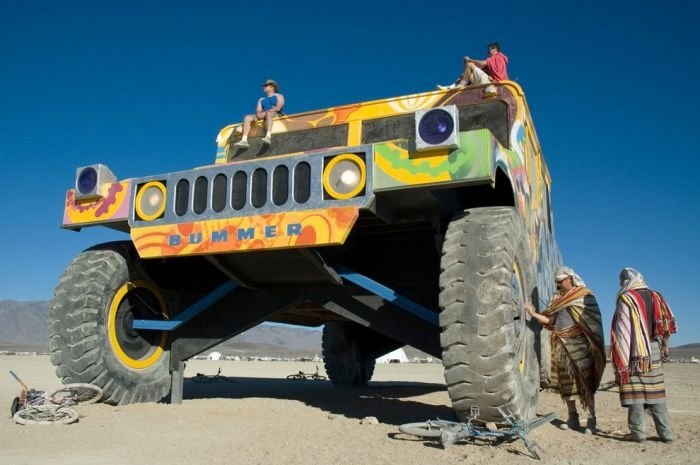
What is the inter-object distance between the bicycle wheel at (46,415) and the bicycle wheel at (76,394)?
0.26 m

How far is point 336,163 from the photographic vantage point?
5.19m

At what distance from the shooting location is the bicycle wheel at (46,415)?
200 inches

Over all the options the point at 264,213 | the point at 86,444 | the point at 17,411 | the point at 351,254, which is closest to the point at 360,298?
the point at 351,254

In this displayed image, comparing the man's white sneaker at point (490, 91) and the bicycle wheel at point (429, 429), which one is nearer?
the bicycle wheel at point (429, 429)

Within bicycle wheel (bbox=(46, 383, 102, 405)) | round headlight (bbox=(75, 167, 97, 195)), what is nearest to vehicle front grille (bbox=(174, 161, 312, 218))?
round headlight (bbox=(75, 167, 97, 195))

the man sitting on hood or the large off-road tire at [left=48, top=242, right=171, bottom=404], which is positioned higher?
the man sitting on hood

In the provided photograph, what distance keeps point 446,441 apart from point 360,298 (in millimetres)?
2196

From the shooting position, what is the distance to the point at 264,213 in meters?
5.34

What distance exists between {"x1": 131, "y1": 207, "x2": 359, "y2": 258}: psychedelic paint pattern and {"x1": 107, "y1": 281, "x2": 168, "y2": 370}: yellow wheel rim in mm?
873

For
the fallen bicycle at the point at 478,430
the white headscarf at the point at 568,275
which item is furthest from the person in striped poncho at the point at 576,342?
the fallen bicycle at the point at 478,430

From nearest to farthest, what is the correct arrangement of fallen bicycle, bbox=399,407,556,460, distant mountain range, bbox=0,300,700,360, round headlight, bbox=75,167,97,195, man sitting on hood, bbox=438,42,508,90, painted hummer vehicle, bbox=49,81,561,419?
fallen bicycle, bbox=399,407,556,460 < painted hummer vehicle, bbox=49,81,561,419 < round headlight, bbox=75,167,97,195 < man sitting on hood, bbox=438,42,508,90 < distant mountain range, bbox=0,300,700,360

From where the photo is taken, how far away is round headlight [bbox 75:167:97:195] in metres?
6.17

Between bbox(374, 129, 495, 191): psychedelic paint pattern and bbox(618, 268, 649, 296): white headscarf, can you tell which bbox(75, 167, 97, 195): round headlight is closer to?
bbox(374, 129, 495, 191): psychedelic paint pattern

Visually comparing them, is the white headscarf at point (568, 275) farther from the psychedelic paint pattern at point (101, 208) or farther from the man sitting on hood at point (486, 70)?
the psychedelic paint pattern at point (101, 208)
